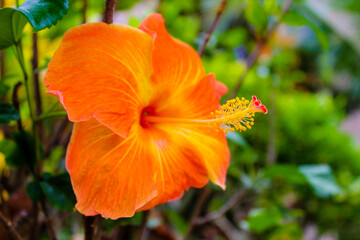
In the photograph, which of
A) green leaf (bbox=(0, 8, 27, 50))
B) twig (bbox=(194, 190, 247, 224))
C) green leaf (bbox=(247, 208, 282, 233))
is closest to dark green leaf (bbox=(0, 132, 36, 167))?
green leaf (bbox=(0, 8, 27, 50))

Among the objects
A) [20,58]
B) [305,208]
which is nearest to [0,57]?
[20,58]

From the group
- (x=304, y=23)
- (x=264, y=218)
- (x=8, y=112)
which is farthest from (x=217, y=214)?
(x=8, y=112)

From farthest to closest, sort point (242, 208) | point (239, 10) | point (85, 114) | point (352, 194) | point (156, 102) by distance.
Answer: point (239, 10) < point (242, 208) < point (352, 194) < point (156, 102) < point (85, 114)

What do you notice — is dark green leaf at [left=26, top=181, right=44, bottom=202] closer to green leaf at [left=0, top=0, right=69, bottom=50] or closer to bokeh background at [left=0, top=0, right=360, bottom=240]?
bokeh background at [left=0, top=0, right=360, bottom=240]

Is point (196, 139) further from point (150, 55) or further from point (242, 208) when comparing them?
point (242, 208)

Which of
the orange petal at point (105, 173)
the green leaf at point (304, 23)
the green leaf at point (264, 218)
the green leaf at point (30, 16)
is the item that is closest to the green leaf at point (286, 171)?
the green leaf at point (264, 218)

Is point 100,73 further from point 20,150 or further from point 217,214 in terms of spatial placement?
point 217,214
